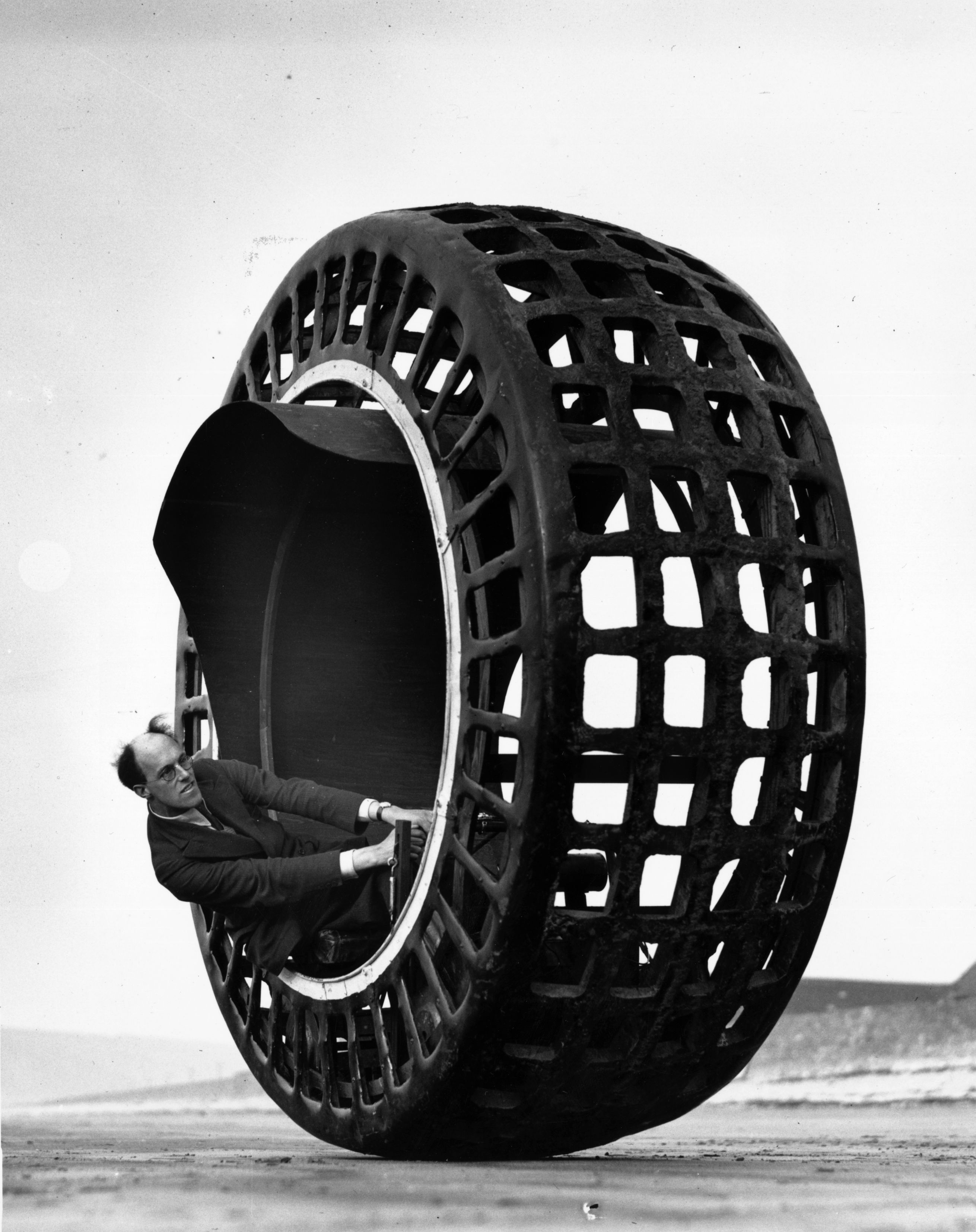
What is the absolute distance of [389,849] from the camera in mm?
5164

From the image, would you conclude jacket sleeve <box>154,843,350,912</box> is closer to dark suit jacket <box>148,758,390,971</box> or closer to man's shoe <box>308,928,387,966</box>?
dark suit jacket <box>148,758,390,971</box>

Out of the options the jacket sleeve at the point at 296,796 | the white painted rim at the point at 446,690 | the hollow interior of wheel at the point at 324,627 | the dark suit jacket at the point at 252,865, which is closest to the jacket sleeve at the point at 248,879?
the dark suit jacket at the point at 252,865

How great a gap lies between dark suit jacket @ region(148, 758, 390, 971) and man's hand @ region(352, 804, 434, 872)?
0.07 metres

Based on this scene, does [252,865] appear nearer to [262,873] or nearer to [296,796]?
[262,873]

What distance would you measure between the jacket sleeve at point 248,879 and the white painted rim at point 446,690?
0.87ft

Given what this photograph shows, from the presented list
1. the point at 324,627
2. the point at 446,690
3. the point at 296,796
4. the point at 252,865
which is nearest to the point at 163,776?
the point at 252,865

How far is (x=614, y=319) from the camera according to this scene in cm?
445

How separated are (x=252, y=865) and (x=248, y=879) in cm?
4

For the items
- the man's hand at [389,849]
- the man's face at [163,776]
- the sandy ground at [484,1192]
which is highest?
the man's face at [163,776]

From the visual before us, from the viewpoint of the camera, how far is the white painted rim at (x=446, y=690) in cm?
441

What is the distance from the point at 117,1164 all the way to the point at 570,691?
2116 mm

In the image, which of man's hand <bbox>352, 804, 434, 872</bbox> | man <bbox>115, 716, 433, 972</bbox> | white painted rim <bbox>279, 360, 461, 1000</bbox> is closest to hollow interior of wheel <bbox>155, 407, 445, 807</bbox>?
man <bbox>115, 716, 433, 972</bbox>

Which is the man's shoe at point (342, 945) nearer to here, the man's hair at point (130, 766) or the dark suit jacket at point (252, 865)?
the dark suit jacket at point (252, 865)

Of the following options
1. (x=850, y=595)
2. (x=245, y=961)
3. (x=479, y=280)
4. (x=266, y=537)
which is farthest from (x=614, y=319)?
(x=245, y=961)
